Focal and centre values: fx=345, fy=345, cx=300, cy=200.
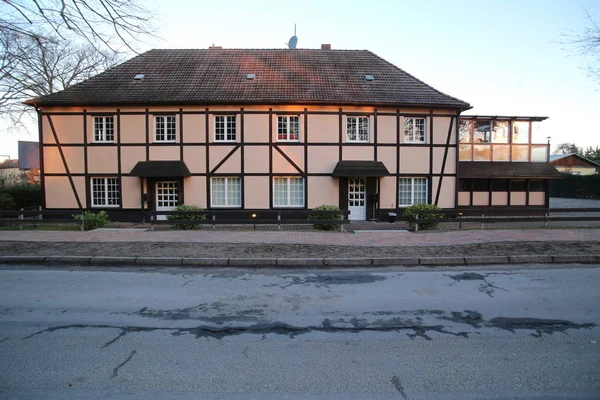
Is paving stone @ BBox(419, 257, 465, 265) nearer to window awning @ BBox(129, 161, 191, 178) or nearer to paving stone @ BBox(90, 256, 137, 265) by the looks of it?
paving stone @ BBox(90, 256, 137, 265)

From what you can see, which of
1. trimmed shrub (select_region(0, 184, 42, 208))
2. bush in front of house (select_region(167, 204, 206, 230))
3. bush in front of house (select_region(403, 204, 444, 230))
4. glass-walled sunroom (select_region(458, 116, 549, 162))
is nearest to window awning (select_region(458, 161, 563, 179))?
glass-walled sunroom (select_region(458, 116, 549, 162))

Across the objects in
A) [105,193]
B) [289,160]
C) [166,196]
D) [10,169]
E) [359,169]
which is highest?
[10,169]

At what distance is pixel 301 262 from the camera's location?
8.09 m

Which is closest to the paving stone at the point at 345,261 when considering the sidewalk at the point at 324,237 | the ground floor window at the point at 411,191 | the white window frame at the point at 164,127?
the sidewalk at the point at 324,237

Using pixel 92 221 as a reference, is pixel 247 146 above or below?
above

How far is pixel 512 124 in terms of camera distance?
62.1 feet

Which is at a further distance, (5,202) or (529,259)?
(5,202)

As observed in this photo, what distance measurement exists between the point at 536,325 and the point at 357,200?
496 inches

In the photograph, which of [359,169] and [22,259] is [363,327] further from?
[359,169]

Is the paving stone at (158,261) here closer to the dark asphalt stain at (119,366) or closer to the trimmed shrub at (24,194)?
the dark asphalt stain at (119,366)

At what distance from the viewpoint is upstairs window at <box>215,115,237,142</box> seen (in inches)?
652

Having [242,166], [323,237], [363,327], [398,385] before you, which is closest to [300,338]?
[363,327]

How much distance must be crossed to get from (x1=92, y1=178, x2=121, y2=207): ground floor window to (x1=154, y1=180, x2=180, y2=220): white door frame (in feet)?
6.31

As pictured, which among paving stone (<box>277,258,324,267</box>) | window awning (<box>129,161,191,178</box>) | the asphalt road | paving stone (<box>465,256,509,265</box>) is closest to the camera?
A: the asphalt road
